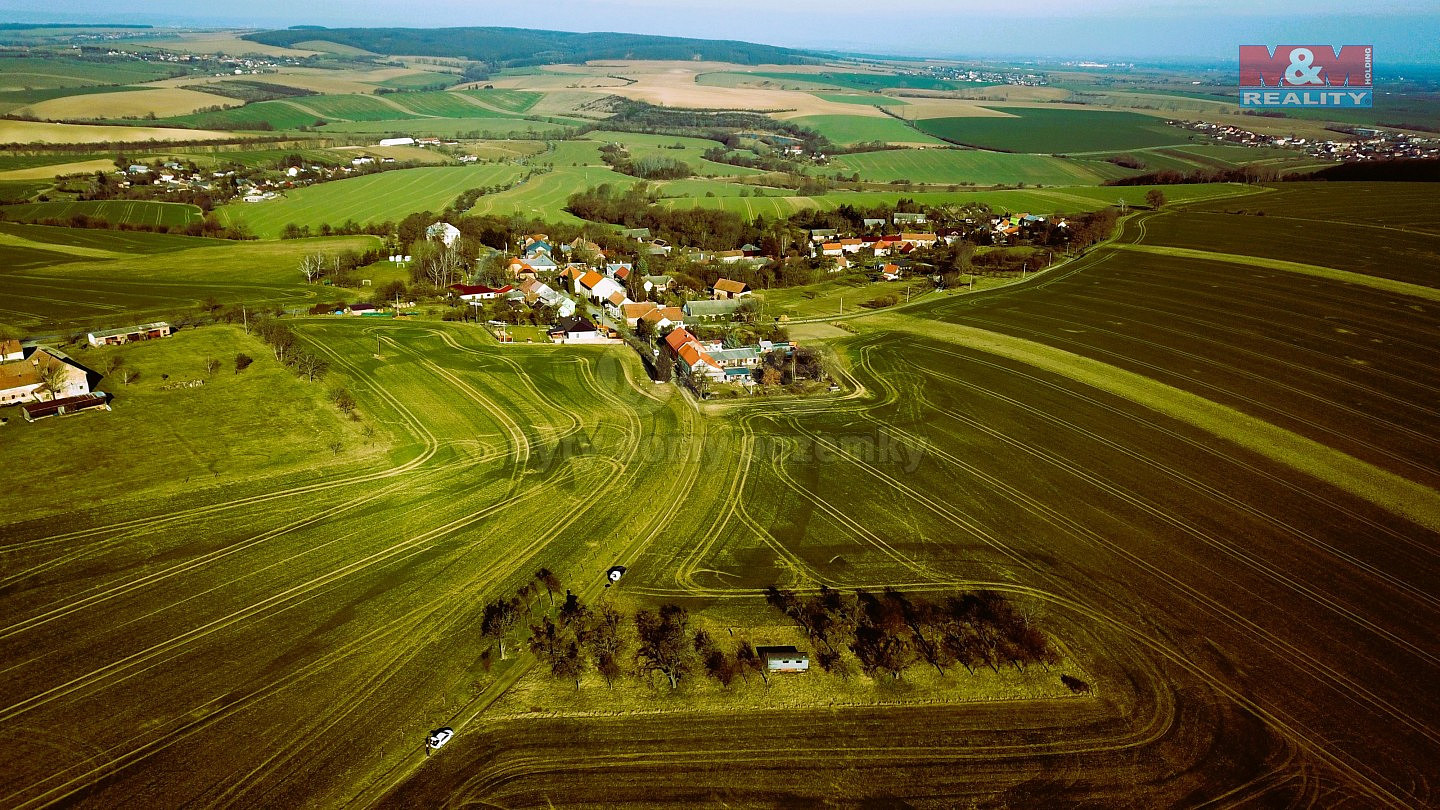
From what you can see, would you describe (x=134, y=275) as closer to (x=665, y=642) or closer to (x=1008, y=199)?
(x=665, y=642)

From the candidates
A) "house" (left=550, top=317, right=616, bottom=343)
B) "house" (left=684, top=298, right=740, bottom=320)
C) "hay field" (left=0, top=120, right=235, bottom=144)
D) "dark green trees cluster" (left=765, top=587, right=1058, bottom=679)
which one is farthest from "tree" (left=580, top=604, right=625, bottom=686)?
"hay field" (left=0, top=120, right=235, bottom=144)

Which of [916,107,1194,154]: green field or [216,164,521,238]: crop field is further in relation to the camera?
[916,107,1194,154]: green field

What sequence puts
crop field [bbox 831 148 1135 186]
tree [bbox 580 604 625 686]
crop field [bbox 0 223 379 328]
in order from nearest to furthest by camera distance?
tree [bbox 580 604 625 686] < crop field [bbox 0 223 379 328] < crop field [bbox 831 148 1135 186]

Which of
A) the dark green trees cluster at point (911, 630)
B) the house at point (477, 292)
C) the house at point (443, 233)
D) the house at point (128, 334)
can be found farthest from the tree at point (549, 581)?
the house at point (443, 233)

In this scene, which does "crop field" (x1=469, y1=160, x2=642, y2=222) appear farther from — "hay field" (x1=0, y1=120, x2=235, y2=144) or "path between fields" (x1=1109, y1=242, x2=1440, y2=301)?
"path between fields" (x1=1109, y1=242, x2=1440, y2=301)

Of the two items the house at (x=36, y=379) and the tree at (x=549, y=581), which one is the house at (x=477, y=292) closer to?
the house at (x=36, y=379)

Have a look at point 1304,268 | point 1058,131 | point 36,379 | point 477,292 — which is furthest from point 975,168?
point 36,379
